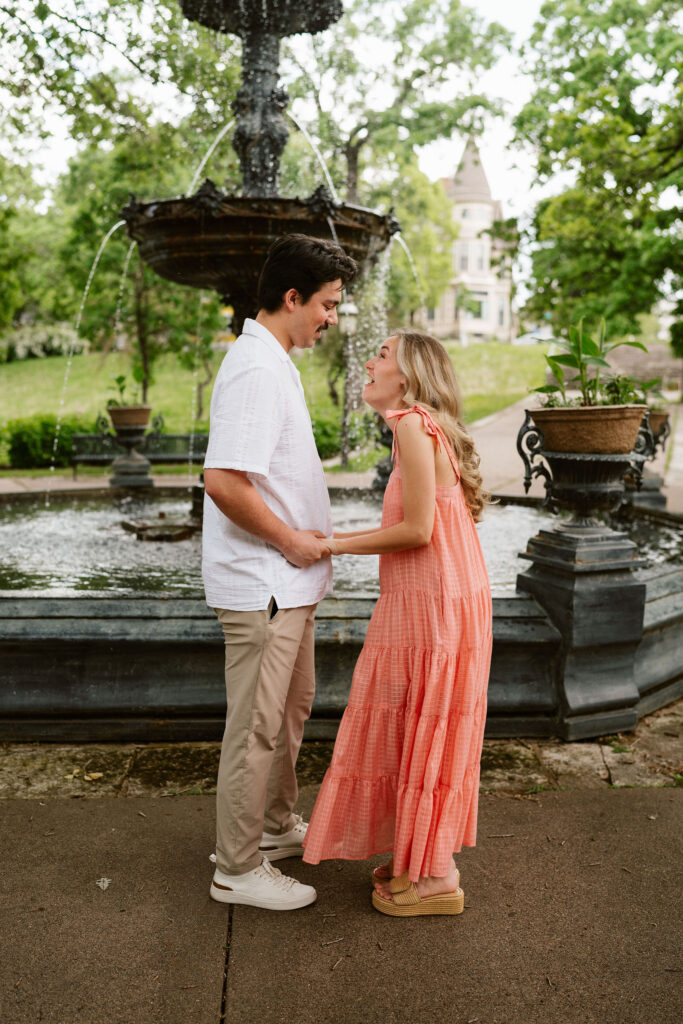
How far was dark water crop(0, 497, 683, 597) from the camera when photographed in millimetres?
5113

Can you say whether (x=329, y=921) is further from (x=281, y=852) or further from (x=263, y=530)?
(x=263, y=530)

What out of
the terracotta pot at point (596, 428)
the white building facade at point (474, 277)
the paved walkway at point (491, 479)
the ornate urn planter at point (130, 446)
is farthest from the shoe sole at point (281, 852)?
the white building facade at point (474, 277)

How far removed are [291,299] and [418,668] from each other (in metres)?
1.18

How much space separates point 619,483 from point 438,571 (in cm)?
189

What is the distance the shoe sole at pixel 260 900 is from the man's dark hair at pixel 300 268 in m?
1.80

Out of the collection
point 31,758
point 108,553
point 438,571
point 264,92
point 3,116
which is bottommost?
point 31,758

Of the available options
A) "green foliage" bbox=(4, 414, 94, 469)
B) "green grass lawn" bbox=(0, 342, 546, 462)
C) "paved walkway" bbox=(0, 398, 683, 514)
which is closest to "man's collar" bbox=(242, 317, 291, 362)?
"paved walkway" bbox=(0, 398, 683, 514)

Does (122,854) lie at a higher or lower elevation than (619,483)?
lower

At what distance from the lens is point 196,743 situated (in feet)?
Result: 13.2

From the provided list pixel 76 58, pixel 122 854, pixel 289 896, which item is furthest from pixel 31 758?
pixel 76 58

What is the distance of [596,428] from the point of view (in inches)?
161

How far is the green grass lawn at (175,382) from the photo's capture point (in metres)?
30.4

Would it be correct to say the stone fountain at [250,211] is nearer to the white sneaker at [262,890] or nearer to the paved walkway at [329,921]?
the paved walkway at [329,921]

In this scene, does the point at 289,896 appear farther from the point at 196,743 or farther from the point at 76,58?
the point at 76,58
